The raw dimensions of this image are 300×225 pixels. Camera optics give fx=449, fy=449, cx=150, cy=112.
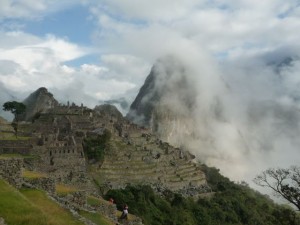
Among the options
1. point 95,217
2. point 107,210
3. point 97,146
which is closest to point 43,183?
point 95,217

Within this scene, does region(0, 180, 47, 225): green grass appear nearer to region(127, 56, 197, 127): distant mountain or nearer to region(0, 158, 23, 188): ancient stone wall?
region(0, 158, 23, 188): ancient stone wall

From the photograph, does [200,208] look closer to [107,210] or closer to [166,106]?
[107,210]

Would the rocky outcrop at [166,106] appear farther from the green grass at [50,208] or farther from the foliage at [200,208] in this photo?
the green grass at [50,208]

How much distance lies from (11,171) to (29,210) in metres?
4.84

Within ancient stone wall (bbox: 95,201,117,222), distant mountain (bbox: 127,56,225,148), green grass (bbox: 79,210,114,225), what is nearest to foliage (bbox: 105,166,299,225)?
ancient stone wall (bbox: 95,201,117,222)

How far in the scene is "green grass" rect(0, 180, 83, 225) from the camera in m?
12.3

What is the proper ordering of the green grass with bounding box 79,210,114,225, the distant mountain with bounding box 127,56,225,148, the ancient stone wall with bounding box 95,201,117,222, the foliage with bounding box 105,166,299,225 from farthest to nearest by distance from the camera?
1. the distant mountain with bounding box 127,56,225,148
2. the foliage with bounding box 105,166,299,225
3. the ancient stone wall with bounding box 95,201,117,222
4. the green grass with bounding box 79,210,114,225

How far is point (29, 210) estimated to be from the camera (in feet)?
43.1

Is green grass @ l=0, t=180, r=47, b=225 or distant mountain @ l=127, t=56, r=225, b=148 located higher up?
distant mountain @ l=127, t=56, r=225, b=148

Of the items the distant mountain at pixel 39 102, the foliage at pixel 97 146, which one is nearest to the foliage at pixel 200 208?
the foliage at pixel 97 146

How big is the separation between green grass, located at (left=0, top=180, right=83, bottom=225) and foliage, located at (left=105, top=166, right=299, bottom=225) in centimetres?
1880

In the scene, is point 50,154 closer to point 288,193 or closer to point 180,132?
point 288,193

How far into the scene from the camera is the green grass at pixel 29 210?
12.3 metres

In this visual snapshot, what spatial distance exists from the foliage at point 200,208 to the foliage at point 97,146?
6.45 meters
